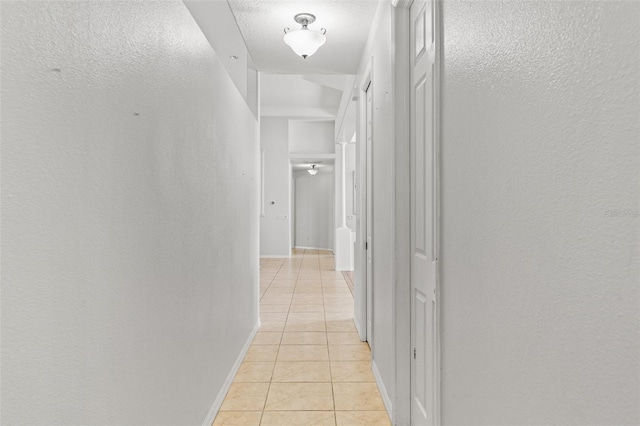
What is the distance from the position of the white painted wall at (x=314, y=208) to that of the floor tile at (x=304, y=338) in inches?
318

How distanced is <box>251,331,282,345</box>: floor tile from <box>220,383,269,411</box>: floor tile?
0.89 metres

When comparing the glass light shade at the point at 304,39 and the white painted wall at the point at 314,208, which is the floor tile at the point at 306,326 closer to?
the glass light shade at the point at 304,39

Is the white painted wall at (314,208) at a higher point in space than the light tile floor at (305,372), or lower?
higher

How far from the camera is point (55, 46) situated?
2.97 ft

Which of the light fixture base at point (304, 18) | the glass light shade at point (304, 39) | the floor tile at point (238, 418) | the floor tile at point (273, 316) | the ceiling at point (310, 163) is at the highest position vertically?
the light fixture base at point (304, 18)

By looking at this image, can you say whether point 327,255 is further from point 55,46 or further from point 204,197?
point 55,46

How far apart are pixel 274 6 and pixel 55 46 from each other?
2.20 m

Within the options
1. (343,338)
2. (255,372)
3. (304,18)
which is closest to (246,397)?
(255,372)

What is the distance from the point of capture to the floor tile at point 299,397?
250 centimetres

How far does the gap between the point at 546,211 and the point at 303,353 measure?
296cm

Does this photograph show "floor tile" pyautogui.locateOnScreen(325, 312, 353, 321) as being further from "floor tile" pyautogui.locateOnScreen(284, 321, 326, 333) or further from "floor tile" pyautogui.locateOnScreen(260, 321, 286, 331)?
"floor tile" pyautogui.locateOnScreen(260, 321, 286, 331)

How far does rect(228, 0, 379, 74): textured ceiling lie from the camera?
9.18 feet

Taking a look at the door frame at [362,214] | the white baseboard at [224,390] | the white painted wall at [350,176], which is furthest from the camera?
the white painted wall at [350,176]

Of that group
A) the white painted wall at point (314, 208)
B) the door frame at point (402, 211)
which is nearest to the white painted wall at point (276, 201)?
Answer: the white painted wall at point (314, 208)
